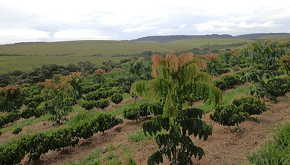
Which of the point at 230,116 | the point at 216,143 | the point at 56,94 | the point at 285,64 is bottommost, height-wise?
the point at 216,143

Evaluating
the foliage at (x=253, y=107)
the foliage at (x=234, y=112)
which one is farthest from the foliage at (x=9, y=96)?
the foliage at (x=253, y=107)

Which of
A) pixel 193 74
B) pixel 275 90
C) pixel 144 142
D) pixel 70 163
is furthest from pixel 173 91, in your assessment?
pixel 275 90

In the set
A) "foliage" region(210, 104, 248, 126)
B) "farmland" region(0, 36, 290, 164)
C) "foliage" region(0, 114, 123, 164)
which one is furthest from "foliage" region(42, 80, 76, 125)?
"foliage" region(210, 104, 248, 126)

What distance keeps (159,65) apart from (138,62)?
7.90 metres

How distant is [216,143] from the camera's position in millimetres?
5156

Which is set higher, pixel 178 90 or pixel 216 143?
pixel 178 90

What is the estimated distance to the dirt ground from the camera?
4.44 meters

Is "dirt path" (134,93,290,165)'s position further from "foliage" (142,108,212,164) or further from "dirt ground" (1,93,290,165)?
"foliage" (142,108,212,164)

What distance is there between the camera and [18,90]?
1139cm

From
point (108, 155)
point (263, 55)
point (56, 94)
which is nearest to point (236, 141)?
point (263, 55)

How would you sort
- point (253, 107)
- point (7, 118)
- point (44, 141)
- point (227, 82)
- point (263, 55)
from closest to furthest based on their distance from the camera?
point (44, 141), point (253, 107), point (263, 55), point (7, 118), point (227, 82)

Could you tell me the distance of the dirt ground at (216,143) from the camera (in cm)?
444

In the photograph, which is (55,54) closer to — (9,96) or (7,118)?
(7,118)

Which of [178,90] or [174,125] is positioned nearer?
[178,90]
